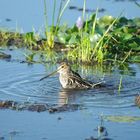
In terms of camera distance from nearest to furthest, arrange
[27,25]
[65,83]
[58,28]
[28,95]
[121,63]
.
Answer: [28,95] → [65,83] → [121,63] → [58,28] → [27,25]

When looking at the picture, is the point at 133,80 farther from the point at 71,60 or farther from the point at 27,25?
the point at 27,25

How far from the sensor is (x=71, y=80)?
1045cm

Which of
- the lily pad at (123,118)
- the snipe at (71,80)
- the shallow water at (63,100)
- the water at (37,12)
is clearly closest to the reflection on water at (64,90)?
the shallow water at (63,100)

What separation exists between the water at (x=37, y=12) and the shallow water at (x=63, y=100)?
1.57 m

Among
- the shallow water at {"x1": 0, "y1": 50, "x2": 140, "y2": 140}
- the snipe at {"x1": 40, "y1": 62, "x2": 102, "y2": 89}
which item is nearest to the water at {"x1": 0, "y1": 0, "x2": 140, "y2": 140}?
the shallow water at {"x1": 0, "y1": 50, "x2": 140, "y2": 140}

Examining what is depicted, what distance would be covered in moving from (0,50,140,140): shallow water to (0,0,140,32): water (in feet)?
5.16

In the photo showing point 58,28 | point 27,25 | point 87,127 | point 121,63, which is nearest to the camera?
point 87,127

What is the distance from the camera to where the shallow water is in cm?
806

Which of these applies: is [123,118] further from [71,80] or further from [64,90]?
[71,80]

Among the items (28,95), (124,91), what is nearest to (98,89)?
(124,91)

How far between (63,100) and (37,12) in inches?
209

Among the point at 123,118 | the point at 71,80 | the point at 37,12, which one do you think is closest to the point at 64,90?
the point at 71,80

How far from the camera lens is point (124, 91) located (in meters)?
10.0

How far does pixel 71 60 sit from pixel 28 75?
114cm
